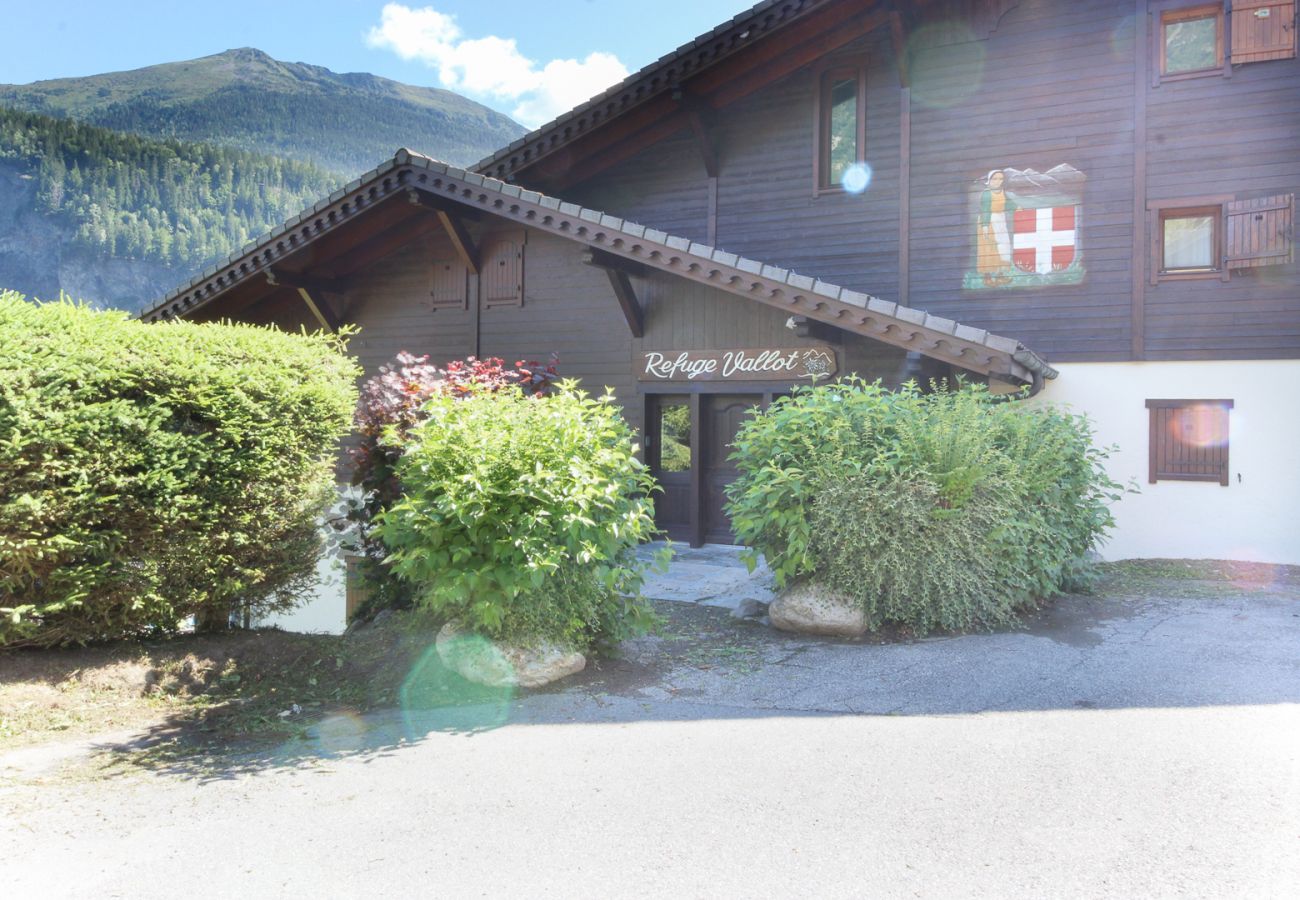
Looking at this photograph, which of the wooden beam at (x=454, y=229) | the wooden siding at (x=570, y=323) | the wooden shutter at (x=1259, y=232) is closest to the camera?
the wooden shutter at (x=1259, y=232)

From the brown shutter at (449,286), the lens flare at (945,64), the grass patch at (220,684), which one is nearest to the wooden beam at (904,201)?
the lens flare at (945,64)

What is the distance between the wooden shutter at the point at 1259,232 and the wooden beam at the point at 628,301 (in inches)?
300

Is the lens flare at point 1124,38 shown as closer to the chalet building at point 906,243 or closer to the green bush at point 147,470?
the chalet building at point 906,243

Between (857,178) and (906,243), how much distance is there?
49.8 inches

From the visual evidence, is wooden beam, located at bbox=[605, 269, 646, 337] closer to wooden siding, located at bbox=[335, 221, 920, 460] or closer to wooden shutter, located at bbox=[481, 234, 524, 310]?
wooden siding, located at bbox=[335, 221, 920, 460]

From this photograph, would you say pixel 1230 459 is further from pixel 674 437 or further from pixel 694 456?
pixel 674 437

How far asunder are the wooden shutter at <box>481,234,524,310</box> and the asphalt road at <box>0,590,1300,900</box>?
8822 millimetres

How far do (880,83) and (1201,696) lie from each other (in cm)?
1061

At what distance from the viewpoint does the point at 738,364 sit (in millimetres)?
12539

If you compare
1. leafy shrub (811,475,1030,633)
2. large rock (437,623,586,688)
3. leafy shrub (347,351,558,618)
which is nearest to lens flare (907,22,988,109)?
leafy shrub (811,475,1030,633)

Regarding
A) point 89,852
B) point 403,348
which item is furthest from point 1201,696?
point 403,348

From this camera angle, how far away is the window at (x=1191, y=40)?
39.5 ft

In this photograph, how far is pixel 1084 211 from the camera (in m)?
12.4

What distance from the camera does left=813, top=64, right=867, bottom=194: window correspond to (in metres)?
13.6
